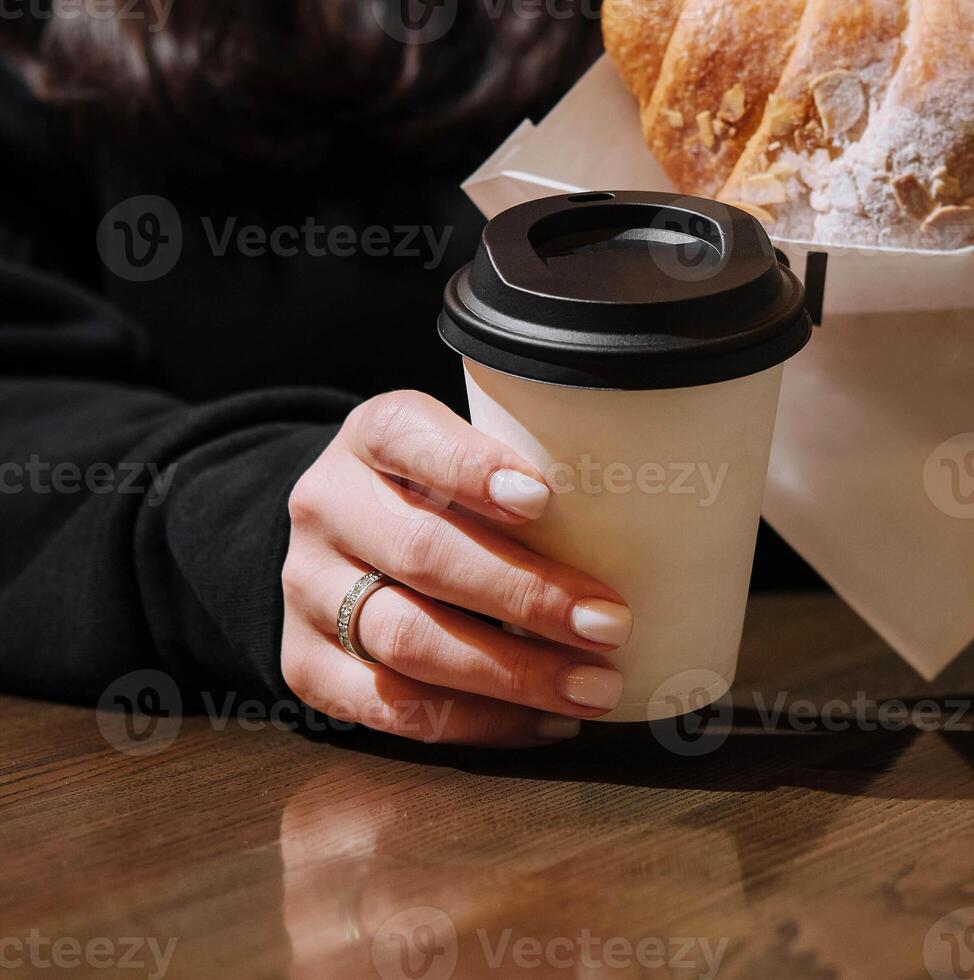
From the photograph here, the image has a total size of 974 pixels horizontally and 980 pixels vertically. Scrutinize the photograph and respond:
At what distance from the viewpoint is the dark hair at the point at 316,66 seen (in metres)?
1.19

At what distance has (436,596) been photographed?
0.64 m

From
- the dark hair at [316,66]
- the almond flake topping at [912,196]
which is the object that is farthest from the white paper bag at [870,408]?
the dark hair at [316,66]

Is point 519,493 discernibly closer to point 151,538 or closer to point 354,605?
point 354,605

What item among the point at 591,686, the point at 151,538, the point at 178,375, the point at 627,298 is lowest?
the point at 178,375

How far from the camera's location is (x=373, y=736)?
2.44ft

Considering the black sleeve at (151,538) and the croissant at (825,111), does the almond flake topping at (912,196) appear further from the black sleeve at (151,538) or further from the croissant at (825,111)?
the black sleeve at (151,538)

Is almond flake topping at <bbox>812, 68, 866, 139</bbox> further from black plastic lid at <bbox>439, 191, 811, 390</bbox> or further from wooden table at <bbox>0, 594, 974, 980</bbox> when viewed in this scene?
wooden table at <bbox>0, 594, 974, 980</bbox>

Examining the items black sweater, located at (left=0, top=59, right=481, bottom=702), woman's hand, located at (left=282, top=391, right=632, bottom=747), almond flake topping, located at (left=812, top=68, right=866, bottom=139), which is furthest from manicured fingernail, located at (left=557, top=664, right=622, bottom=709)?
almond flake topping, located at (left=812, top=68, right=866, bottom=139)

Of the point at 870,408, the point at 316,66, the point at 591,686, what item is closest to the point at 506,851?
the point at 591,686

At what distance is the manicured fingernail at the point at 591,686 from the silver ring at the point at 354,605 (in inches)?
5.3

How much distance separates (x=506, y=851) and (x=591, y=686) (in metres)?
0.10

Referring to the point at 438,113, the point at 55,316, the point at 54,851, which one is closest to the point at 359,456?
the point at 54,851

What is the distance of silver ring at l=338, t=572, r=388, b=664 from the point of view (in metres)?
0.68

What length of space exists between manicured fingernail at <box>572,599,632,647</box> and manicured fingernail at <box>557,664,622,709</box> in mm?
36
